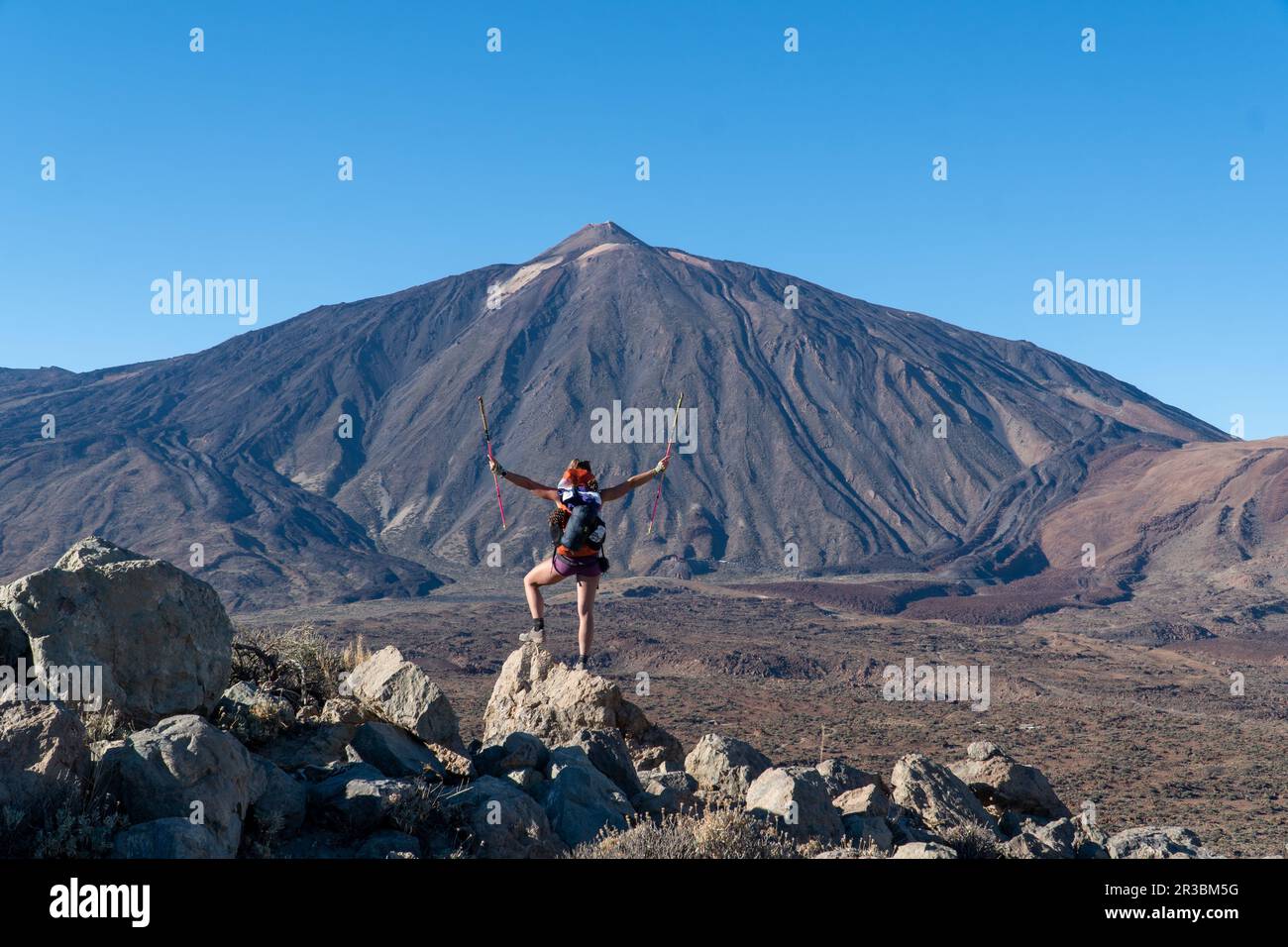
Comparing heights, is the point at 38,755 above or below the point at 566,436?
below

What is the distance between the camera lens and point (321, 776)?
6273 millimetres

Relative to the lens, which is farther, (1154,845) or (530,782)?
(1154,845)

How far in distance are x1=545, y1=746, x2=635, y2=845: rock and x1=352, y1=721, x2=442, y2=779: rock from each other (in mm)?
760

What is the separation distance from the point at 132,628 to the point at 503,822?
232 cm

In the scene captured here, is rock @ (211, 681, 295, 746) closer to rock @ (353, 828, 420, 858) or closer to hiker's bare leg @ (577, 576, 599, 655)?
rock @ (353, 828, 420, 858)

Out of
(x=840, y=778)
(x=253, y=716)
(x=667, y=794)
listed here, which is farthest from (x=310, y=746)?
(x=840, y=778)

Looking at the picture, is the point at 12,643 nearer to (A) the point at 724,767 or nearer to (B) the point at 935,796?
(A) the point at 724,767

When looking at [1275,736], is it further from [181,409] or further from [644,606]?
[181,409]

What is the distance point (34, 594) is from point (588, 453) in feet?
233

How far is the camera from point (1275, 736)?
82.7 feet

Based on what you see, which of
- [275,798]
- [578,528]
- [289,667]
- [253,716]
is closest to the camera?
[275,798]

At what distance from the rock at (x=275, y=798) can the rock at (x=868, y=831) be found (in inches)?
136

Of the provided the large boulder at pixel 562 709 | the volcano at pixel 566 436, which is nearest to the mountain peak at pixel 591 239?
the volcano at pixel 566 436
